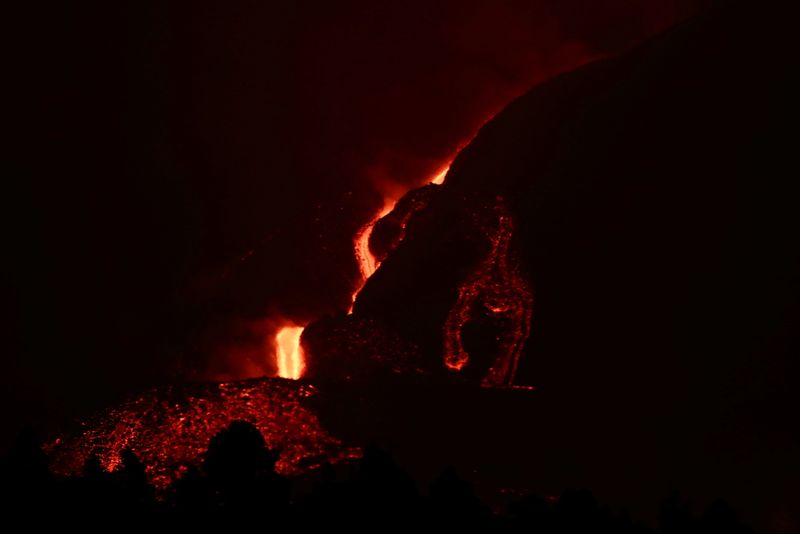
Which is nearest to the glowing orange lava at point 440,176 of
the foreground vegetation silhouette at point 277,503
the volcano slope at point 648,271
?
the volcano slope at point 648,271

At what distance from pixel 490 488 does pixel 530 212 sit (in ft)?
5.03

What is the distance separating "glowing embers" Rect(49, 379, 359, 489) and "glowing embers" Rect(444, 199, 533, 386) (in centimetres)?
72

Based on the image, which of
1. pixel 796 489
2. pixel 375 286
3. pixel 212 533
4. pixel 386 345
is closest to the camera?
pixel 212 533

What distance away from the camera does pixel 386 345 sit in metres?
4.93

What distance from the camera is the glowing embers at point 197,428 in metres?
4.31

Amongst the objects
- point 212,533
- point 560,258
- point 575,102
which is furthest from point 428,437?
point 575,102

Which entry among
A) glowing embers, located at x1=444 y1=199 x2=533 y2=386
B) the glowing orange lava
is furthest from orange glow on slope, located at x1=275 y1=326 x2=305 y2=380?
the glowing orange lava

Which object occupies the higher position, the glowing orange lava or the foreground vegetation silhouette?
the glowing orange lava

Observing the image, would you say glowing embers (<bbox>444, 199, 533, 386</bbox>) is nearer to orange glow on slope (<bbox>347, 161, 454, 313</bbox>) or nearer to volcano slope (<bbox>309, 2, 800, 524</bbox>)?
volcano slope (<bbox>309, 2, 800, 524</bbox>)

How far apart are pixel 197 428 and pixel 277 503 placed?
143 centimetres

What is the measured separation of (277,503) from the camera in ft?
9.95

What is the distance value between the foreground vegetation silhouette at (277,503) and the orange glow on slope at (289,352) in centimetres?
203

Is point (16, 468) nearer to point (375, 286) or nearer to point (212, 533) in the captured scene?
point (212, 533)

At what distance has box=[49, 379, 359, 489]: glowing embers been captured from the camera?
4.31m
